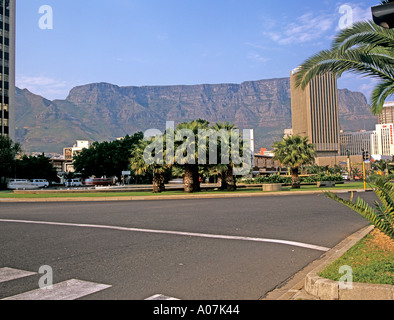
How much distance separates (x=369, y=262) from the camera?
5754 mm

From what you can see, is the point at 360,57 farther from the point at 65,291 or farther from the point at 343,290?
the point at 65,291

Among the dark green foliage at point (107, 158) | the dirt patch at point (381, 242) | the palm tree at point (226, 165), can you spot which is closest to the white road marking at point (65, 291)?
the dirt patch at point (381, 242)

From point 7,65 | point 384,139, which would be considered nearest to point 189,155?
point 7,65

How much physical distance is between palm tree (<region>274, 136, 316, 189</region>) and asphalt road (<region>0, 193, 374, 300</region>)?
2432cm

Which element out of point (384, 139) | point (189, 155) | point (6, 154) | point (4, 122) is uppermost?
point (384, 139)

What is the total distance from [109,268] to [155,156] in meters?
23.1

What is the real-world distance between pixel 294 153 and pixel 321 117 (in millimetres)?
164574

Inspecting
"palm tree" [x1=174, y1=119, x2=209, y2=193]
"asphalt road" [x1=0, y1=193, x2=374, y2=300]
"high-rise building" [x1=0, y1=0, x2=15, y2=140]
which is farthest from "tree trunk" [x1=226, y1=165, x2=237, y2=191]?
"high-rise building" [x1=0, y1=0, x2=15, y2=140]

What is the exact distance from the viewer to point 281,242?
8328 millimetres

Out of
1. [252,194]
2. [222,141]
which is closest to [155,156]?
[222,141]

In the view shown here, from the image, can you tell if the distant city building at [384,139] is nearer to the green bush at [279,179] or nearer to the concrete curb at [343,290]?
the green bush at [279,179]

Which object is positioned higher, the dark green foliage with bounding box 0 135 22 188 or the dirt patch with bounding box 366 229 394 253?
the dark green foliage with bounding box 0 135 22 188

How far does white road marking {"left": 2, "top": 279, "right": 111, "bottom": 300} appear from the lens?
462 cm

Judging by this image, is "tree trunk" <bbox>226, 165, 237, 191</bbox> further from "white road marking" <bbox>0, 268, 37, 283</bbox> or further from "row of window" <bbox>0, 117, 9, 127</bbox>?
"row of window" <bbox>0, 117, 9, 127</bbox>
